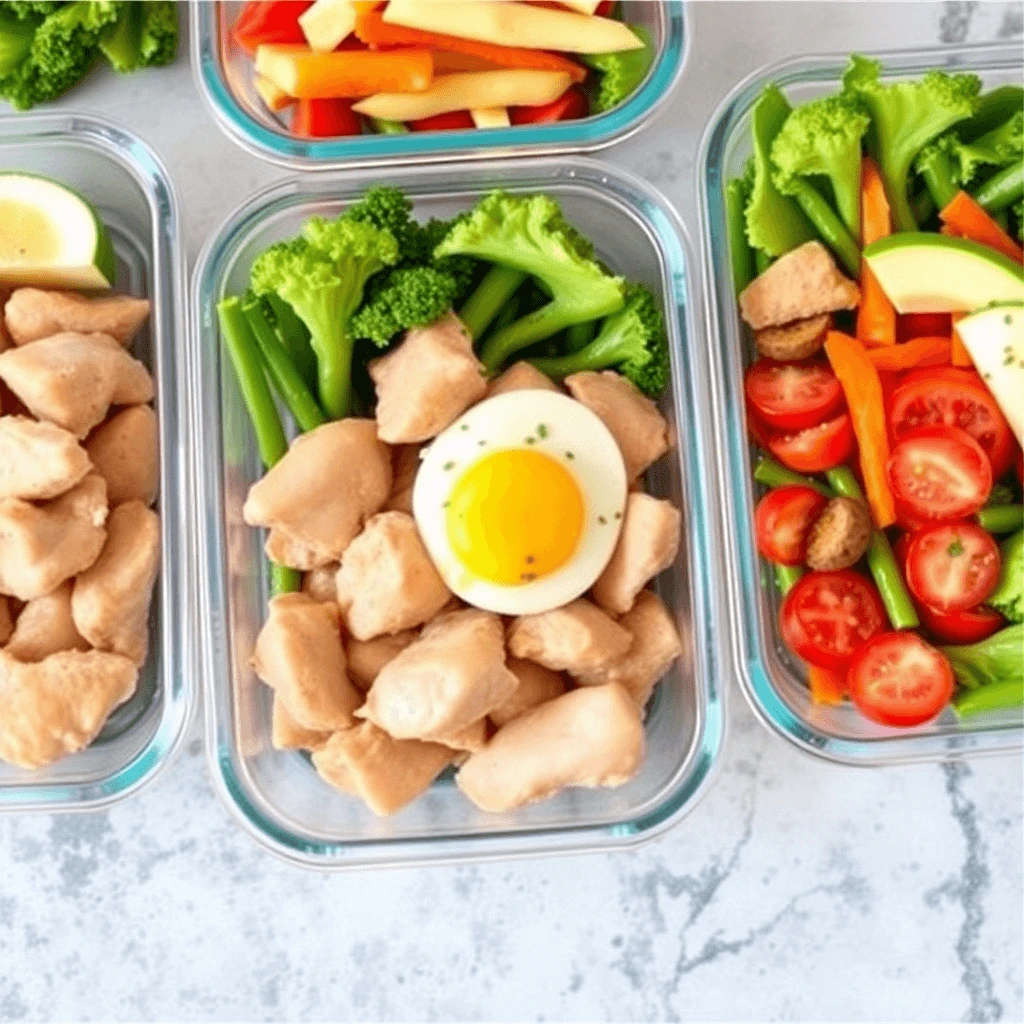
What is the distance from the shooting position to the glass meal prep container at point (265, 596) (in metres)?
2.11

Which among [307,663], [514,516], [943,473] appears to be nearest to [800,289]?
[943,473]

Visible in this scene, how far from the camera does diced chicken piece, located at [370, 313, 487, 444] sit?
2031mm

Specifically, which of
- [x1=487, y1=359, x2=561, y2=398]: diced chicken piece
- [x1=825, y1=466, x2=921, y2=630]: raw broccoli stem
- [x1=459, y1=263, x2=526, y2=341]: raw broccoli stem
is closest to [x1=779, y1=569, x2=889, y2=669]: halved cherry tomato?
[x1=825, y1=466, x2=921, y2=630]: raw broccoli stem

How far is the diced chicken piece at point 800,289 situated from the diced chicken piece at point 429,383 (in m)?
0.45

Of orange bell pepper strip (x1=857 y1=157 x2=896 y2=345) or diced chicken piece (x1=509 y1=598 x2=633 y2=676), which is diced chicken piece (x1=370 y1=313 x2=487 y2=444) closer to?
diced chicken piece (x1=509 y1=598 x2=633 y2=676)

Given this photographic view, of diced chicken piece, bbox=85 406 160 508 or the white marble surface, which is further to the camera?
the white marble surface

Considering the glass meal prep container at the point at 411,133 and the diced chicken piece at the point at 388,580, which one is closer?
the diced chicken piece at the point at 388,580

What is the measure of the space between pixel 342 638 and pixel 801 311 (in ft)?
2.81

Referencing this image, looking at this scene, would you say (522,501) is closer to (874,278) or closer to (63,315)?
(874,278)

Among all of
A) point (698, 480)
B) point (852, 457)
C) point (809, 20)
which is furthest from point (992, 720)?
point (809, 20)

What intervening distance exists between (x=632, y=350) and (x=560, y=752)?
0.61 meters

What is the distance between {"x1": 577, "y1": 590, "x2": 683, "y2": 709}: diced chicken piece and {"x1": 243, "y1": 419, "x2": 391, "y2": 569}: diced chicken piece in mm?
425

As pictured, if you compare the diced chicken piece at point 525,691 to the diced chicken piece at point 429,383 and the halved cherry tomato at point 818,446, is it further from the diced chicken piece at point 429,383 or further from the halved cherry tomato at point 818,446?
the halved cherry tomato at point 818,446

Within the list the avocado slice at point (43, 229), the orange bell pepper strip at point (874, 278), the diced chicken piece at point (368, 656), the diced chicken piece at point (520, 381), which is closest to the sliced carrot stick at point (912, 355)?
the orange bell pepper strip at point (874, 278)
